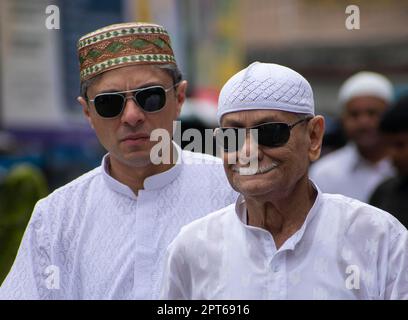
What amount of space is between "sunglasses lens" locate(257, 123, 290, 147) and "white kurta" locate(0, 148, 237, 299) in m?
0.86

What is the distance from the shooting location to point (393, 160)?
718cm

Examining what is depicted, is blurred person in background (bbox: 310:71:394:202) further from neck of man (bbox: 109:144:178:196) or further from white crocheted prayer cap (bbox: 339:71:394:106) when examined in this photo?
neck of man (bbox: 109:144:178:196)

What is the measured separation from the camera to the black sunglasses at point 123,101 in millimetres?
4457

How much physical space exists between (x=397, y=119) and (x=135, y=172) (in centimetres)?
301

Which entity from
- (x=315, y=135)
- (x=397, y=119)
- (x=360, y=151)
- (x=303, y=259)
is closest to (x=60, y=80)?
(x=360, y=151)

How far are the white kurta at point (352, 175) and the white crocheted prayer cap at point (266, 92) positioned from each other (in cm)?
475

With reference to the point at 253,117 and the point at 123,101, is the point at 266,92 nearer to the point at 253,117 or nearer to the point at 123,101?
the point at 253,117

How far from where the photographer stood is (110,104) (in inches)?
176

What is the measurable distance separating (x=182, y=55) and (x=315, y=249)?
381 inches

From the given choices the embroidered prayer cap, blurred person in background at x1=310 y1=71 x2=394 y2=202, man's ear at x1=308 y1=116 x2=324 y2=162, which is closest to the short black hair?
blurred person in background at x1=310 y1=71 x2=394 y2=202

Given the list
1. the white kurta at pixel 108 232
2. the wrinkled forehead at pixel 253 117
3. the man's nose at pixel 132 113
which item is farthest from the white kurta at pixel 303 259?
the man's nose at pixel 132 113

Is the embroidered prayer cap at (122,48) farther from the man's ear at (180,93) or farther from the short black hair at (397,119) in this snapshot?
the short black hair at (397,119)

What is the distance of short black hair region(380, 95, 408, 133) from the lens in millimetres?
7184
